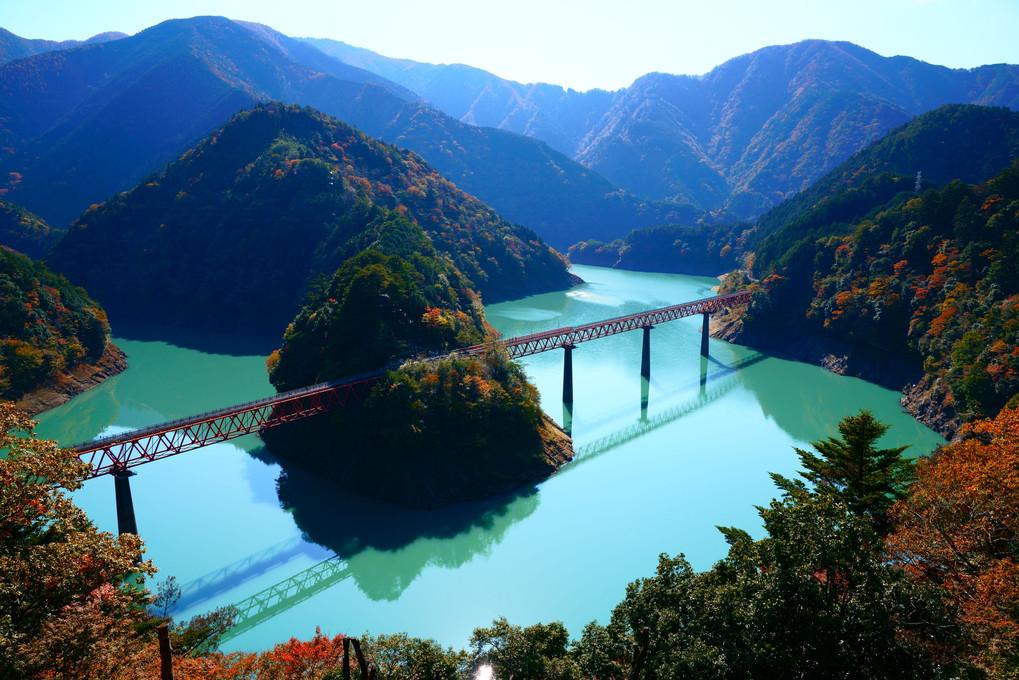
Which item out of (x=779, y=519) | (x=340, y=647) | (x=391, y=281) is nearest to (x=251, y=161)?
(x=391, y=281)

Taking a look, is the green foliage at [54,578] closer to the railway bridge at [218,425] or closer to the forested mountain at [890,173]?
the railway bridge at [218,425]

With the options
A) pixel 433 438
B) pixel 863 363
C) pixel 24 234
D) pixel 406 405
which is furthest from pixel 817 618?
pixel 24 234

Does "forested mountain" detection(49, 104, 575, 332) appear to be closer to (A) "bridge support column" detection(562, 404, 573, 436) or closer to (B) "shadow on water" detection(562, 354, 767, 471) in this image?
(A) "bridge support column" detection(562, 404, 573, 436)

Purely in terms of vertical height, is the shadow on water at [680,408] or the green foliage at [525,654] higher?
the green foliage at [525,654]

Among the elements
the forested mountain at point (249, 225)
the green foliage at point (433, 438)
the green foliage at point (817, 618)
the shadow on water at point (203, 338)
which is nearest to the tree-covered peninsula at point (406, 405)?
the green foliage at point (433, 438)

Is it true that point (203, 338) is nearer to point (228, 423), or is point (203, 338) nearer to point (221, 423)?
point (228, 423)

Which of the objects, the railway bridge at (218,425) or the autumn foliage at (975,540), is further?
the railway bridge at (218,425)

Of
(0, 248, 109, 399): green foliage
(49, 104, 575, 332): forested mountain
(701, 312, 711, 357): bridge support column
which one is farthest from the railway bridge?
(49, 104, 575, 332): forested mountain

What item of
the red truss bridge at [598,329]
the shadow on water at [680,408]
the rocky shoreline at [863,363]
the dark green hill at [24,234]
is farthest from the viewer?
the dark green hill at [24,234]
